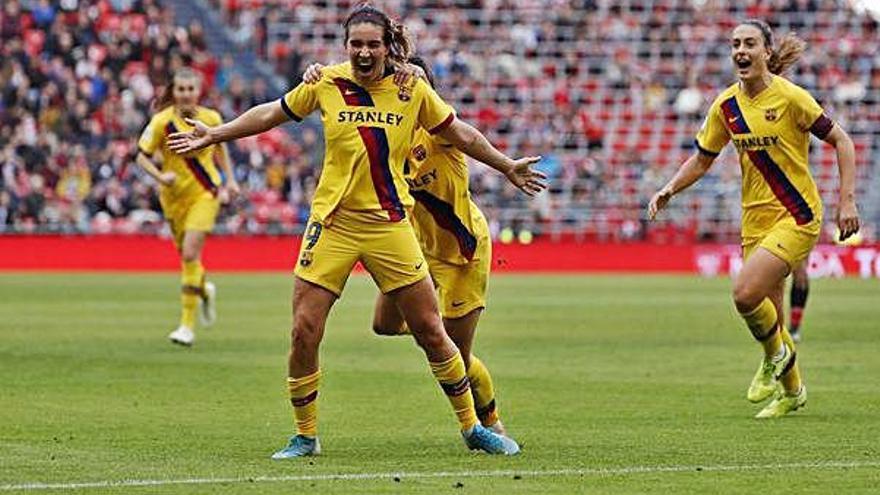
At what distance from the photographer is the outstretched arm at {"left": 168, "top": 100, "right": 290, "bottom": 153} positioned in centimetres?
1086

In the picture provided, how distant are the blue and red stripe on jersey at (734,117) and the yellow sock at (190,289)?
330 inches

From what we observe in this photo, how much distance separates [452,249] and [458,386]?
94 centimetres

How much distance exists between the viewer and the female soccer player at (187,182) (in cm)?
2070

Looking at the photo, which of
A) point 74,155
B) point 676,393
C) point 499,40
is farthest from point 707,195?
point 676,393

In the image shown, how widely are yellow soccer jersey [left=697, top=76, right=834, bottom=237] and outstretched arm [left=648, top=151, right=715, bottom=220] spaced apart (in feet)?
0.20

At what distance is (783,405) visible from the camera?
1355 cm

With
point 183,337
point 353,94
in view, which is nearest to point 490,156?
point 353,94

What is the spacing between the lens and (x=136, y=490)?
9.46 meters

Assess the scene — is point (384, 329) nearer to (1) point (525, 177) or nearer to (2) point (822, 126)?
(1) point (525, 177)

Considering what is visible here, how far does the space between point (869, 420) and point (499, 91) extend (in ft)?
113

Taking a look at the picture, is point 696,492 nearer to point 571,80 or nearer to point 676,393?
point 676,393

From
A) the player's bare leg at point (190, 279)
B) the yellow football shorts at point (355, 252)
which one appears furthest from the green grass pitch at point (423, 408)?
the yellow football shorts at point (355, 252)

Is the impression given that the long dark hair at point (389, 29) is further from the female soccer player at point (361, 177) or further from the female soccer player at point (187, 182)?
the female soccer player at point (187, 182)

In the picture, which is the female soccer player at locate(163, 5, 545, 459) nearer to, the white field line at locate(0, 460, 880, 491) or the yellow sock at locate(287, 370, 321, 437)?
the yellow sock at locate(287, 370, 321, 437)
